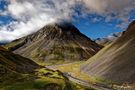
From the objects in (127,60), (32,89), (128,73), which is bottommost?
(32,89)

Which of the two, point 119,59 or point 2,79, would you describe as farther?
point 119,59

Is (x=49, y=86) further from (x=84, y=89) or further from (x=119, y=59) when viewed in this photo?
(x=119, y=59)

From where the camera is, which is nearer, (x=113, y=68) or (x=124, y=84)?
(x=124, y=84)

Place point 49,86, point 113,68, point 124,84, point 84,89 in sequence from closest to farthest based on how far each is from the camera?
point 49,86 → point 84,89 → point 124,84 → point 113,68

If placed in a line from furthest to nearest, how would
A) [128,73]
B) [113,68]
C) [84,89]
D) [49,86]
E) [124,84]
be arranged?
[113,68] → [128,73] → [124,84] → [84,89] → [49,86]

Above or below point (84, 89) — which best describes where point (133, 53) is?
above

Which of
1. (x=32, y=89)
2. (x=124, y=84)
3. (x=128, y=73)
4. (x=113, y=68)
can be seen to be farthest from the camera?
(x=113, y=68)

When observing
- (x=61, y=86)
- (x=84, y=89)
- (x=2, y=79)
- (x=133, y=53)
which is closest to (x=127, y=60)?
(x=133, y=53)

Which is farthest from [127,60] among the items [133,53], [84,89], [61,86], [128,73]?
[61,86]

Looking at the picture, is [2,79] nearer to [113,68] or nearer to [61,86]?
[61,86]
